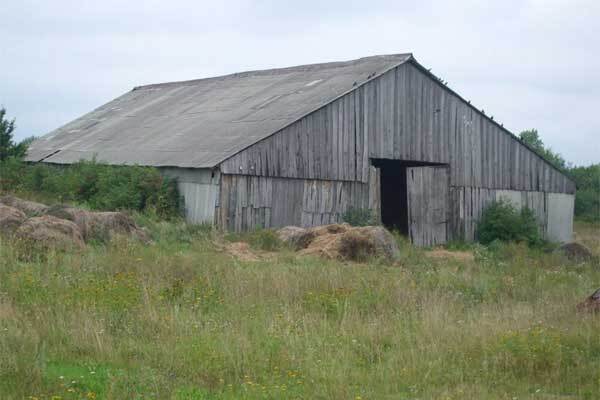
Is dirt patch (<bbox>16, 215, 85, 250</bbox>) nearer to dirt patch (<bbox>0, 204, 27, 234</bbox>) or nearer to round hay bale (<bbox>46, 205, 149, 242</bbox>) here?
dirt patch (<bbox>0, 204, 27, 234</bbox>)

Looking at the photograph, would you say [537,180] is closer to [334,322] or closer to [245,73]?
[245,73]

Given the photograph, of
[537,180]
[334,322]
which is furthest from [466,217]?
[334,322]

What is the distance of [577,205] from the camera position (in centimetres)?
4962

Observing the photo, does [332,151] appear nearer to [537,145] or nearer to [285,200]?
[285,200]

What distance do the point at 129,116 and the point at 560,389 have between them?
99.0ft

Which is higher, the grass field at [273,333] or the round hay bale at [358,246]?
the round hay bale at [358,246]

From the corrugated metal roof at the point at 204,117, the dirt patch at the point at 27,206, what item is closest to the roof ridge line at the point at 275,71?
the corrugated metal roof at the point at 204,117

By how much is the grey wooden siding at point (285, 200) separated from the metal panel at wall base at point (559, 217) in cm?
981

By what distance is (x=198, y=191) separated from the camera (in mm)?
24656

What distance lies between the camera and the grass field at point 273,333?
8336 millimetres

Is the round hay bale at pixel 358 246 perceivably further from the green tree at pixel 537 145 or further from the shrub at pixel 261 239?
the green tree at pixel 537 145

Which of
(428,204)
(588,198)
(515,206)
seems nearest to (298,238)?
(428,204)

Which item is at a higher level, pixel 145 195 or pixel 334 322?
pixel 145 195

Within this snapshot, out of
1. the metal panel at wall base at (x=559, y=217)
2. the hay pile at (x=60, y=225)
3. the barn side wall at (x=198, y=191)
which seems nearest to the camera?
the hay pile at (x=60, y=225)
